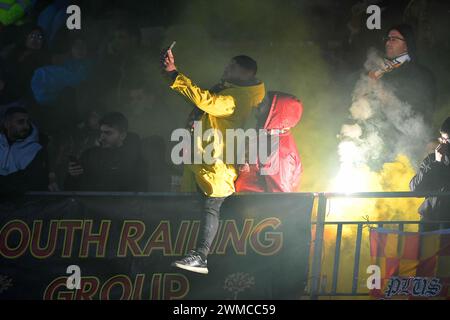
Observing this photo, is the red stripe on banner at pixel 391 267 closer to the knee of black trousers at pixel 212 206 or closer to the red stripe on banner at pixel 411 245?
the red stripe on banner at pixel 411 245

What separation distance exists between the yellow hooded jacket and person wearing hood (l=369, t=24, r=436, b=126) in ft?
8.47

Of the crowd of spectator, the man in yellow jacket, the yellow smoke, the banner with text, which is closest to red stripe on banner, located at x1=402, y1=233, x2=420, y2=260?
the yellow smoke

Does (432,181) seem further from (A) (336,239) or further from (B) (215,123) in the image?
(B) (215,123)

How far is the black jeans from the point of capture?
8.00m

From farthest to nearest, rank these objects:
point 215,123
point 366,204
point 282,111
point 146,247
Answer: point 366,204
point 282,111
point 215,123
point 146,247

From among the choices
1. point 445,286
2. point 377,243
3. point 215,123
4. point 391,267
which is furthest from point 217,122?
point 445,286

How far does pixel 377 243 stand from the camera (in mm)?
8219

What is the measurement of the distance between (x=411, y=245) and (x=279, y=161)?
1942 millimetres

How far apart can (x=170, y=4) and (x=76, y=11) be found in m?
1.18

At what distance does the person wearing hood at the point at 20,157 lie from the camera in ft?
29.3

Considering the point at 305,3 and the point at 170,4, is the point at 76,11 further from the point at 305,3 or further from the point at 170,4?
the point at 305,3
